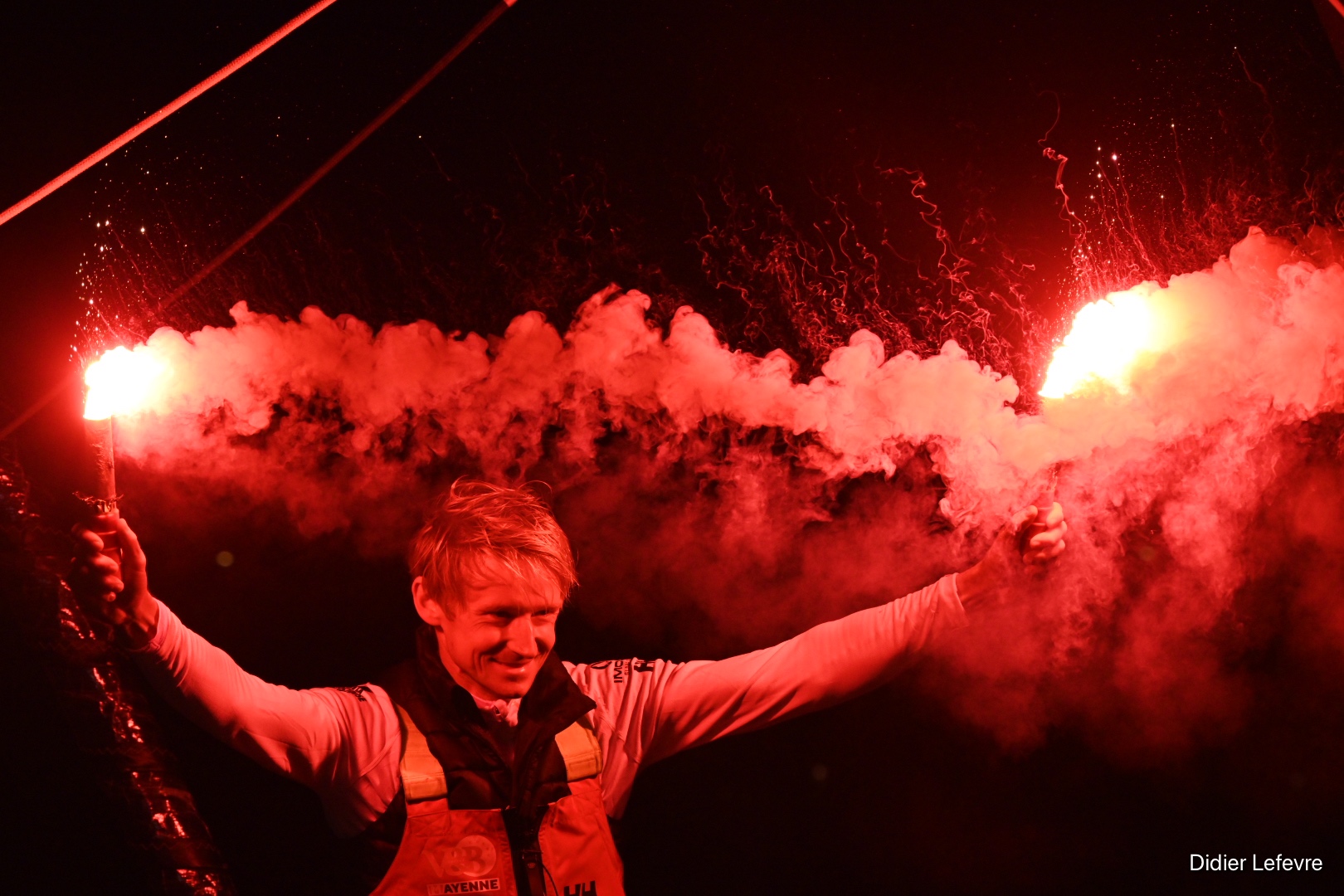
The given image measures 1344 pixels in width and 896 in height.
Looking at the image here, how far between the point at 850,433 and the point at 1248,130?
1771mm

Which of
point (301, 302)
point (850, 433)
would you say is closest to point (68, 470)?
point (301, 302)

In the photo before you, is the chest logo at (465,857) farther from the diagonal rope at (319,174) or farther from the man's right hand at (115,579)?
the diagonal rope at (319,174)

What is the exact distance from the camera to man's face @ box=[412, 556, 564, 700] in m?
2.77

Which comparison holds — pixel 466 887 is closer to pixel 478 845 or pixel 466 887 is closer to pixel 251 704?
pixel 478 845

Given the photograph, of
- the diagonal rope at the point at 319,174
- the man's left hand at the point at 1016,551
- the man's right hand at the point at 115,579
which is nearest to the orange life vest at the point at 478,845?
the man's right hand at the point at 115,579

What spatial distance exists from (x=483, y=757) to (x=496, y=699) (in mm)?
163

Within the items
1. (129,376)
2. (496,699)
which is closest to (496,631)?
(496,699)

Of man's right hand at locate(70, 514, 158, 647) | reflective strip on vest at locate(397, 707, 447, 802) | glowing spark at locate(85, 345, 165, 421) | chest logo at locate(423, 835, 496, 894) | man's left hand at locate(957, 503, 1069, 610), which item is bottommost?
chest logo at locate(423, 835, 496, 894)

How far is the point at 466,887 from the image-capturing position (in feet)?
8.52

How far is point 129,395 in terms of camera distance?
115 inches

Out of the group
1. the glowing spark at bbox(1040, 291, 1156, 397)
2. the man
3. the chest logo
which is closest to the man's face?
the man

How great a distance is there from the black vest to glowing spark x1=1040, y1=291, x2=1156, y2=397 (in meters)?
1.77

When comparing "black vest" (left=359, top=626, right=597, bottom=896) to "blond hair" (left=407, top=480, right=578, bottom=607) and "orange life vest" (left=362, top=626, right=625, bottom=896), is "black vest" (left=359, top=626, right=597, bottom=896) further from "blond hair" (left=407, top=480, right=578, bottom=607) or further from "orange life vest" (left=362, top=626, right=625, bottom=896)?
"blond hair" (left=407, top=480, right=578, bottom=607)

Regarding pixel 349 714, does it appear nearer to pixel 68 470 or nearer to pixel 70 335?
pixel 68 470
